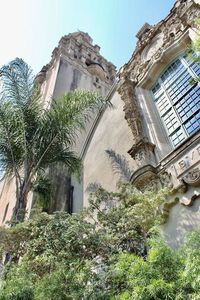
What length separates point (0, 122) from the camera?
1087 centimetres

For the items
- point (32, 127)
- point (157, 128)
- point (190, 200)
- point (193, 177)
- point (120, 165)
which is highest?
point (157, 128)

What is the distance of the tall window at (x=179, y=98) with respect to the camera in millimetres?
10703

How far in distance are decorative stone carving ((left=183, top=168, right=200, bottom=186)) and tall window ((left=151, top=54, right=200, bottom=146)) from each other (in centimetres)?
205

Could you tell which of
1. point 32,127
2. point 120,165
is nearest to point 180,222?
point 120,165

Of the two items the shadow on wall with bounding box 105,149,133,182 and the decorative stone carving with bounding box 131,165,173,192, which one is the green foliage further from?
the shadow on wall with bounding box 105,149,133,182

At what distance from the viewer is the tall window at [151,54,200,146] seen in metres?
10.7

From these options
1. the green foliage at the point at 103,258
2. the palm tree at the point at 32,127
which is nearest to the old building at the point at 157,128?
the green foliage at the point at 103,258

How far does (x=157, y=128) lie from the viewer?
1156 centimetres

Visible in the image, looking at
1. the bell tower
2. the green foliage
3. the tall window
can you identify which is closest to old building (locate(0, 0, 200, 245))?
the tall window

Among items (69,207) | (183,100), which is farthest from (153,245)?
(69,207)

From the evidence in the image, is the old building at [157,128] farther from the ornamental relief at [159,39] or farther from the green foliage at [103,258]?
the green foliage at [103,258]

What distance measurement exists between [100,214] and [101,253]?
42.5 inches

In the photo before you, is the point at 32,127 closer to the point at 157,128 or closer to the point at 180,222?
the point at 157,128

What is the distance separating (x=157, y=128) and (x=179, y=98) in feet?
3.98
